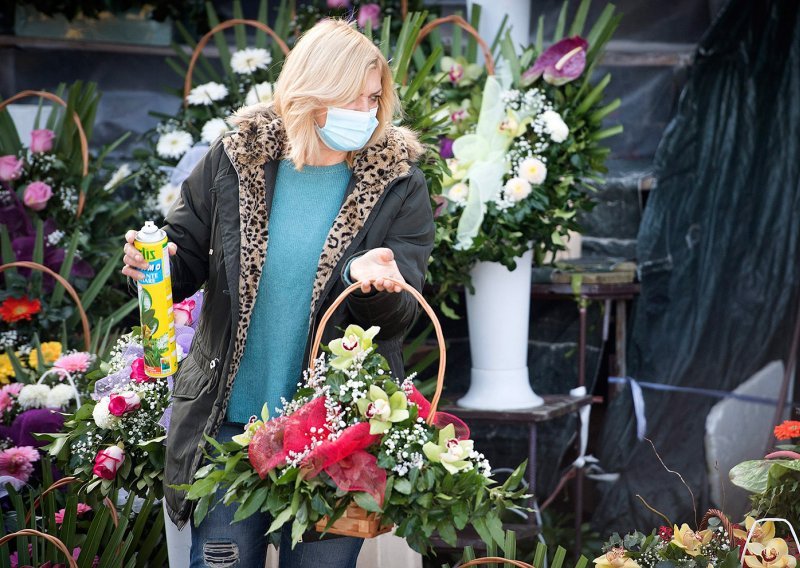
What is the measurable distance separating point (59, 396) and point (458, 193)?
52.6 inches

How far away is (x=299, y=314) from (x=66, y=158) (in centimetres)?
229

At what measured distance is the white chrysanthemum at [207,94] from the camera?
3941 mm

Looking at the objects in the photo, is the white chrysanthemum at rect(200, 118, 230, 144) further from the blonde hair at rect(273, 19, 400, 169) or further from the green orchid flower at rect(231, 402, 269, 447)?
the green orchid flower at rect(231, 402, 269, 447)

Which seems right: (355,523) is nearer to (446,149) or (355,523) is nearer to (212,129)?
(446,149)

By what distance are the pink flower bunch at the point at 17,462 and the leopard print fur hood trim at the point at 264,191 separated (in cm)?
126

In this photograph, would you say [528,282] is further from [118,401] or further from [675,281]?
[118,401]

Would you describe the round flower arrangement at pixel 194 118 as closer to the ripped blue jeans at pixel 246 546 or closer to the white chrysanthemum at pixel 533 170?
the white chrysanthemum at pixel 533 170

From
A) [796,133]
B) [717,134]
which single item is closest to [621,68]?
[717,134]

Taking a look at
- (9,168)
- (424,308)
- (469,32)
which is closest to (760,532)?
(424,308)

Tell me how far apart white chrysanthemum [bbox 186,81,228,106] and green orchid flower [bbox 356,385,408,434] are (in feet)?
7.72

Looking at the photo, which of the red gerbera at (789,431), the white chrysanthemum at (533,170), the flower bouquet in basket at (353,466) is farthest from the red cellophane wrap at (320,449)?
the white chrysanthemum at (533,170)

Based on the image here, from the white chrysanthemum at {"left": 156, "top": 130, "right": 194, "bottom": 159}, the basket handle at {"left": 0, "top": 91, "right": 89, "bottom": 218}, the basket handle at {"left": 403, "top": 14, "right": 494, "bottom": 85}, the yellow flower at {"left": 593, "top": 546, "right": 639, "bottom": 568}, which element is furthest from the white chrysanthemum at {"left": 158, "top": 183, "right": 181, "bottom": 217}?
the yellow flower at {"left": 593, "top": 546, "right": 639, "bottom": 568}

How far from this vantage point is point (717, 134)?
394 centimetres

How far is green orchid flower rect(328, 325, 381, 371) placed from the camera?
185cm
